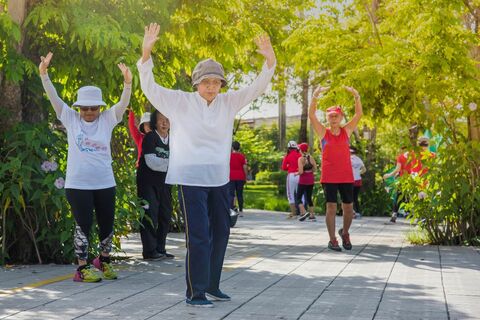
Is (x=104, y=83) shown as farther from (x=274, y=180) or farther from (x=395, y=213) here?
(x=274, y=180)

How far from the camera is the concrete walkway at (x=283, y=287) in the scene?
7141 mm

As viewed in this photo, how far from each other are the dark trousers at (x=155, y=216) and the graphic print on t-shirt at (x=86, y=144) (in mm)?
2009

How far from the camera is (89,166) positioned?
29.8 ft

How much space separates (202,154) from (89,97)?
7.17ft

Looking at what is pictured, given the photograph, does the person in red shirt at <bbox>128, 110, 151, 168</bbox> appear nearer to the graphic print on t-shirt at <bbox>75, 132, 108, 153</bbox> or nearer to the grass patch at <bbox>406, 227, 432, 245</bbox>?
the graphic print on t-shirt at <bbox>75, 132, 108, 153</bbox>

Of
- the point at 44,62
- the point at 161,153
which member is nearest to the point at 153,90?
the point at 44,62

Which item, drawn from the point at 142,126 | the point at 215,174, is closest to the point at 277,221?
the point at 142,126

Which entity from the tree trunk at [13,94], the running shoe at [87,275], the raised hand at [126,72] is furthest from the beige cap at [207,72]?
the tree trunk at [13,94]

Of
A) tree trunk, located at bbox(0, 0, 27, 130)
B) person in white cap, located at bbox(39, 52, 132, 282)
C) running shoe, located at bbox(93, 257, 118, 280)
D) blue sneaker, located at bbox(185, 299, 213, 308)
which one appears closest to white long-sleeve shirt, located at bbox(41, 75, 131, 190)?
person in white cap, located at bbox(39, 52, 132, 282)

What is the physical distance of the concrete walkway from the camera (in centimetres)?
714

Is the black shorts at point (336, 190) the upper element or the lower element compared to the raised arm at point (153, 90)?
lower

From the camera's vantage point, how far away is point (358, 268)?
34.1ft

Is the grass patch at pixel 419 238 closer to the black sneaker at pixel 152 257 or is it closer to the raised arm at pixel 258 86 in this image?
the black sneaker at pixel 152 257

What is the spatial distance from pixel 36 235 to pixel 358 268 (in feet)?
11.1
